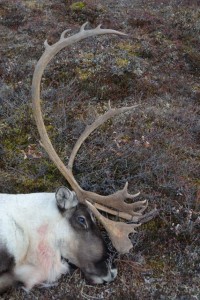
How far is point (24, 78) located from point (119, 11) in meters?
4.13

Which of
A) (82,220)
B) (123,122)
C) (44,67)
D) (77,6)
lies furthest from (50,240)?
(77,6)

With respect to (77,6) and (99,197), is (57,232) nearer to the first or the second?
(99,197)

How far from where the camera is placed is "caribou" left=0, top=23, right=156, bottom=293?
463cm

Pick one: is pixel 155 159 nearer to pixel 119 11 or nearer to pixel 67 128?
pixel 67 128

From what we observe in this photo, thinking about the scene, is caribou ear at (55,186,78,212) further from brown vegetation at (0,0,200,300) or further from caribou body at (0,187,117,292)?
brown vegetation at (0,0,200,300)

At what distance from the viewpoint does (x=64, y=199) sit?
15.3 feet

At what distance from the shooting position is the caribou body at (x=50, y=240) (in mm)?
4641

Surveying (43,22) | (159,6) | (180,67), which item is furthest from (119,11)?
(180,67)

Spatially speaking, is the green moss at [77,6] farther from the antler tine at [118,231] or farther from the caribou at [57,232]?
the antler tine at [118,231]

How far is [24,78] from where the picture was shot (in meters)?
8.52

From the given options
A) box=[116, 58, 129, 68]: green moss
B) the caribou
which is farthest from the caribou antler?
box=[116, 58, 129, 68]: green moss

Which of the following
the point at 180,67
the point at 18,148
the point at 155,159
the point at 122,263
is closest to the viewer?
the point at 122,263

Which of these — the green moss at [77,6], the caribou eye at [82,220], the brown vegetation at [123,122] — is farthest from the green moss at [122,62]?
the caribou eye at [82,220]

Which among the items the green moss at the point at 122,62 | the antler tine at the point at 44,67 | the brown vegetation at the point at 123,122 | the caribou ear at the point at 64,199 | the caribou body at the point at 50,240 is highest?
the antler tine at the point at 44,67
